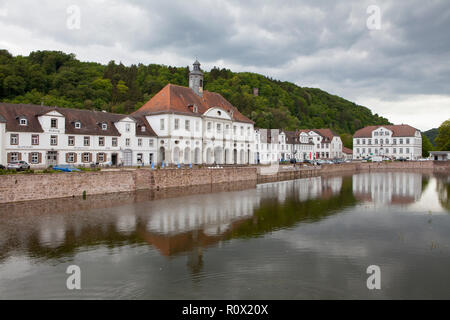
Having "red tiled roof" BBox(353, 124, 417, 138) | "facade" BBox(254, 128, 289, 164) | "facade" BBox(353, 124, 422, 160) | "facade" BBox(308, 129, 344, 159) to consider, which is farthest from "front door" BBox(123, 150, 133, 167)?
"red tiled roof" BBox(353, 124, 417, 138)

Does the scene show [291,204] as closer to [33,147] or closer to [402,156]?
[33,147]

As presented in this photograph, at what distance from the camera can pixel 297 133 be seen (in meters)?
92.4

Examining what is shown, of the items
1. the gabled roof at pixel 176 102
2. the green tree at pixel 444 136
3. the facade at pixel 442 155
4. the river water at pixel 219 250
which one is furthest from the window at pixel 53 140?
the green tree at pixel 444 136

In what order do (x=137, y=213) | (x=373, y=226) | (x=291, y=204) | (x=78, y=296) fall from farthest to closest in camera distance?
(x=291, y=204) < (x=137, y=213) < (x=373, y=226) < (x=78, y=296)

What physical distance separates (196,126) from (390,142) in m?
64.2

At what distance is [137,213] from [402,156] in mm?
88347

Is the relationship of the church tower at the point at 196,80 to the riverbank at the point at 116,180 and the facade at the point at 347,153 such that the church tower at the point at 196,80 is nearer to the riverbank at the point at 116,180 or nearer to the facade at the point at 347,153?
the riverbank at the point at 116,180

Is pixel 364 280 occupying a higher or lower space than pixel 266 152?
lower

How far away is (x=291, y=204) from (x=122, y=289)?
1951 centimetres

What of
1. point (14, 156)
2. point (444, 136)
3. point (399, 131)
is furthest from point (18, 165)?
point (444, 136)

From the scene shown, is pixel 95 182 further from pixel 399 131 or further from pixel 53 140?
pixel 399 131

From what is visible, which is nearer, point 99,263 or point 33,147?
point 99,263

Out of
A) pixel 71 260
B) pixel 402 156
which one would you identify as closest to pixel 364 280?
pixel 71 260

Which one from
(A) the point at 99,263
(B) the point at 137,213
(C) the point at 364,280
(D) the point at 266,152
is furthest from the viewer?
(D) the point at 266,152
